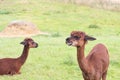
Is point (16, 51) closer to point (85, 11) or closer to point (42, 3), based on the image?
point (85, 11)

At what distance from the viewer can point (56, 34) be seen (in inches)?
838

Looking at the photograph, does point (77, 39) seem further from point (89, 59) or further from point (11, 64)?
point (11, 64)

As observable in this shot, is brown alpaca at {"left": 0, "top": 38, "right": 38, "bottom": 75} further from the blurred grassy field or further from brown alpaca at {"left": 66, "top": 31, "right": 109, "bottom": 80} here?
brown alpaca at {"left": 66, "top": 31, "right": 109, "bottom": 80}

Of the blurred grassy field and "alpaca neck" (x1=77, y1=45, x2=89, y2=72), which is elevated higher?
"alpaca neck" (x1=77, y1=45, x2=89, y2=72)

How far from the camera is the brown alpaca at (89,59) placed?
30.8 ft

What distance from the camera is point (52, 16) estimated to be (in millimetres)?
30984

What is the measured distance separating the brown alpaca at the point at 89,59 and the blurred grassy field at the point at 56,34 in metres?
1.51

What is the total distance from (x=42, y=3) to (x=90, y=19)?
6.62m

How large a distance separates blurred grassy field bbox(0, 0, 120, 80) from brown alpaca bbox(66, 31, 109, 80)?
151cm

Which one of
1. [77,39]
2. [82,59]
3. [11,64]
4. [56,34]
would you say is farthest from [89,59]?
[56,34]

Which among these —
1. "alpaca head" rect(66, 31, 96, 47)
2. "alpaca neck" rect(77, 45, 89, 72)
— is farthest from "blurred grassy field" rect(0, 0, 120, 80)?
"alpaca head" rect(66, 31, 96, 47)

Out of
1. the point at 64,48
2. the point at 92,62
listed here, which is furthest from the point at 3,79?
the point at 64,48

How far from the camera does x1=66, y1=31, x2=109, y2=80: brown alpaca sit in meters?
9.38

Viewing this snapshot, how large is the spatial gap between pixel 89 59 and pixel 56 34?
35.4 ft
